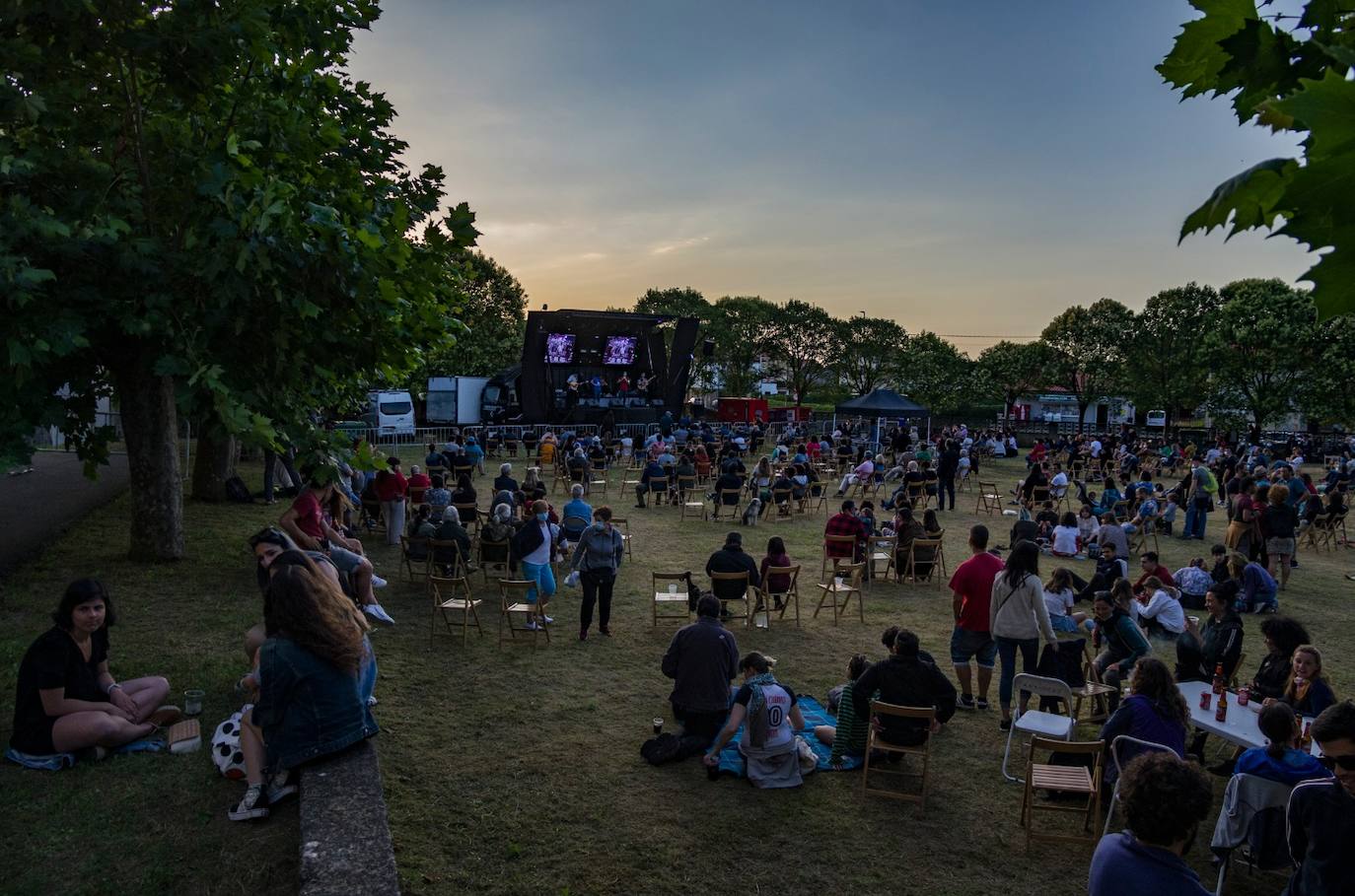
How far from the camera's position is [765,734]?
5.55m

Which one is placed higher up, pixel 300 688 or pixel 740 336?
pixel 740 336

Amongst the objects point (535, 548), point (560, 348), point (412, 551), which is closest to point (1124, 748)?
point (535, 548)

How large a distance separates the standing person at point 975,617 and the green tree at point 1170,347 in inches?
1454

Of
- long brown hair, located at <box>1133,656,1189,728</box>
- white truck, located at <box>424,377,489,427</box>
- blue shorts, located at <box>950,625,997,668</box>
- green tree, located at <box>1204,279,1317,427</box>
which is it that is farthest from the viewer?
white truck, located at <box>424,377,489,427</box>

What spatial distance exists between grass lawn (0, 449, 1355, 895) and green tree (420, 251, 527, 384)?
35968mm

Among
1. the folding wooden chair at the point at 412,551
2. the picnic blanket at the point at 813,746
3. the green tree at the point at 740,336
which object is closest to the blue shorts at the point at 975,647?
the picnic blanket at the point at 813,746

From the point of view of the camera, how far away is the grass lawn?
406 centimetres

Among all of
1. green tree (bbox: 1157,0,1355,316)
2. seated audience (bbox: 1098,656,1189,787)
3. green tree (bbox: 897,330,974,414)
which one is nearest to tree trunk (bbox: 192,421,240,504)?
seated audience (bbox: 1098,656,1189,787)

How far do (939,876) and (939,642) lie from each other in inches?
182

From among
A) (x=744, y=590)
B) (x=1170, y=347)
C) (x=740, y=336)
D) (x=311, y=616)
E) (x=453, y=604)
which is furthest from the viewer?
(x=740, y=336)

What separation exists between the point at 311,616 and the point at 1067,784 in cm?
436

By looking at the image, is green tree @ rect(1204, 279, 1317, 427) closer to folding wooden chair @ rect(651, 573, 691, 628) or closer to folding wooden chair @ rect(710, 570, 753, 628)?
folding wooden chair @ rect(710, 570, 753, 628)

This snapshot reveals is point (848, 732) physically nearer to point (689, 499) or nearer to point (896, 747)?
point (896, 747)

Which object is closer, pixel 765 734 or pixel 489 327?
pixel 765 734
